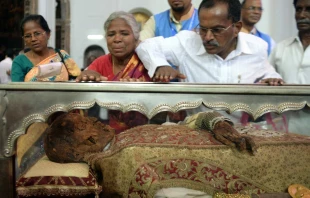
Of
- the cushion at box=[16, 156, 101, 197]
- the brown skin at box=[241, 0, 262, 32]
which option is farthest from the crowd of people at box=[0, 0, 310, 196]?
the brown skin at box=[241, 0, 262, 32]

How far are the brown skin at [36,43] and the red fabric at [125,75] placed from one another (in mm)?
584

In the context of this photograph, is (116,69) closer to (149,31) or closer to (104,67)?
(104,67)

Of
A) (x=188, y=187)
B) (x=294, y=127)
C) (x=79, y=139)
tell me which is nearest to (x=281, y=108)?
(x=294, y=127)

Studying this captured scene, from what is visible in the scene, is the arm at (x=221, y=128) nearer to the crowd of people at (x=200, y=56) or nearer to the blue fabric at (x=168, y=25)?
the crowd of people at (x=200, y=56)

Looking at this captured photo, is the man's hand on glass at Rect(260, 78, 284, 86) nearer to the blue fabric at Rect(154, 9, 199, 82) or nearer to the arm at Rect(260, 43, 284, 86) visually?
the arm at Rect(260, 43, 284, 86)

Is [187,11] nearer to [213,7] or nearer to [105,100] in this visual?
[213,7]

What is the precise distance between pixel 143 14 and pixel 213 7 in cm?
490

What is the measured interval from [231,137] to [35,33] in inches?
68.4

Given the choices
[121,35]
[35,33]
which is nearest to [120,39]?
→ [121,35]

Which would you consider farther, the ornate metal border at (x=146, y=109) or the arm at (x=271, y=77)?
the arm at (x=271, y=77)

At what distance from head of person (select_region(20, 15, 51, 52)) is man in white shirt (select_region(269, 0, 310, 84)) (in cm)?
163

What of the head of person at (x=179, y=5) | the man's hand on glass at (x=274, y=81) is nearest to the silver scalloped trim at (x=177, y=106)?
the man's hand on glass at (x=274, y=81)

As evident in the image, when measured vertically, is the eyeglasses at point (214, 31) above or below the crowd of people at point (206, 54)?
above

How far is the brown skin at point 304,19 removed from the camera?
3021 millimetres
